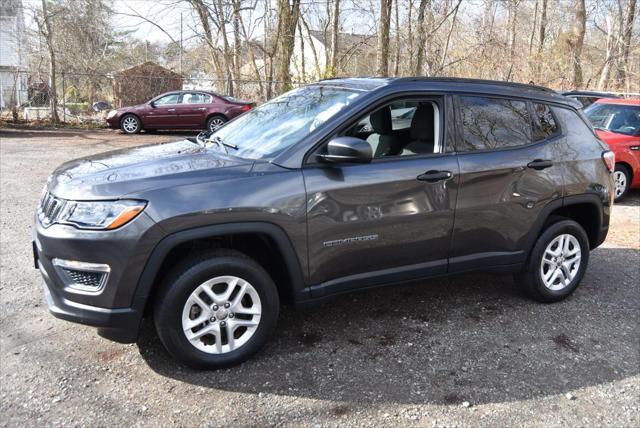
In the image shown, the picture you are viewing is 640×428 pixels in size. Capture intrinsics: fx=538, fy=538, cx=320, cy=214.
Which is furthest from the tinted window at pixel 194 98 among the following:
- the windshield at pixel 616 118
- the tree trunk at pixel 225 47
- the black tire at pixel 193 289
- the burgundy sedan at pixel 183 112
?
the black tire at pixel 193 289

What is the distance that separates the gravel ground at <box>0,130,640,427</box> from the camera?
9.70 ft

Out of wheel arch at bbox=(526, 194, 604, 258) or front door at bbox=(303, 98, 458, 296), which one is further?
wheel arch at bbox=(526, 194, 604, 258)

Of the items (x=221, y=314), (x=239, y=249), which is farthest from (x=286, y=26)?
(x=221, y=314)

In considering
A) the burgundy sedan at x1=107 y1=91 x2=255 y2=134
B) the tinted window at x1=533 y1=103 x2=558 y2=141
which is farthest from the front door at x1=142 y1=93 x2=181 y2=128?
the tinted window at x1=533 y1=103 x2=558 y2=141

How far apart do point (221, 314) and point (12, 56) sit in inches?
1235

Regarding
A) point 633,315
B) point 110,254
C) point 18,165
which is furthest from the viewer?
point 18,165

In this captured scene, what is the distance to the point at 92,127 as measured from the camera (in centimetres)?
1839

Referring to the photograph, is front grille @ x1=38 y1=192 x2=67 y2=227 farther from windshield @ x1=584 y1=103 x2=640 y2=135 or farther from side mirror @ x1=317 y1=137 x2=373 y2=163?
windshield @ x1=584 y1=103 x2=640 y2=135

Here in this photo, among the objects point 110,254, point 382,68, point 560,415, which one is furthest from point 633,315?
point 382,68

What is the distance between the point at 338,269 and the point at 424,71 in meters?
18.8

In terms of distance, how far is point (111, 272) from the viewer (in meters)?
2.94

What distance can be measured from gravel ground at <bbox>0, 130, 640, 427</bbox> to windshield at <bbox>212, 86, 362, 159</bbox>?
1.34m

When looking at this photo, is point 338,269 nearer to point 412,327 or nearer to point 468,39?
point 412,327

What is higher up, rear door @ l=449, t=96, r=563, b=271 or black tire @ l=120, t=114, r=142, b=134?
black tire @ l=120, t=114, r=142, b=134
